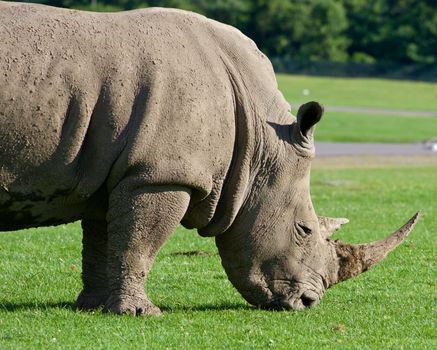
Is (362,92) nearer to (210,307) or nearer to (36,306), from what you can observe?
(210,307)

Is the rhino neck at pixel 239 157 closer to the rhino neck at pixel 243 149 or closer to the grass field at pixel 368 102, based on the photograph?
the rhino neck at pixel 243 149

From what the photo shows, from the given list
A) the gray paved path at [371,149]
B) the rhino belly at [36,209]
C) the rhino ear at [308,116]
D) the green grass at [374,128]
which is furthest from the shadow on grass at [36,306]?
the green grass at [374,128]

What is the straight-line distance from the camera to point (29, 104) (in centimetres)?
880

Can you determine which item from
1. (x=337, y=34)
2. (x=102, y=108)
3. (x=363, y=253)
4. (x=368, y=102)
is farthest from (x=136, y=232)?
(x=337, y=34)

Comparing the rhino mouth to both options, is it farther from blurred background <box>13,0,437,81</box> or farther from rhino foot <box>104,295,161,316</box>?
blurred background <box>13,0,437,81</box>

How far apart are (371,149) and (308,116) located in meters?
23.5

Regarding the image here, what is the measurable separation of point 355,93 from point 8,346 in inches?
2245

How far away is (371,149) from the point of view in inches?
1296

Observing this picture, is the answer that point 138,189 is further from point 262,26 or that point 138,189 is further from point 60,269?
point 262,26

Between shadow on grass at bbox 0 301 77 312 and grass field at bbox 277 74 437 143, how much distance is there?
26608 mm

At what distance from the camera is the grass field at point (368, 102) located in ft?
128

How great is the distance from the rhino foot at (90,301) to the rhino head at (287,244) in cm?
101

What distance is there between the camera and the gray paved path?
103 ft

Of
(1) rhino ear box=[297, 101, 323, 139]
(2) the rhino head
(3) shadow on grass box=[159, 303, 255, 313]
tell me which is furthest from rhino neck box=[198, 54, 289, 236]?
(3) shadow on grass box=[159, 303, 255, 313]
